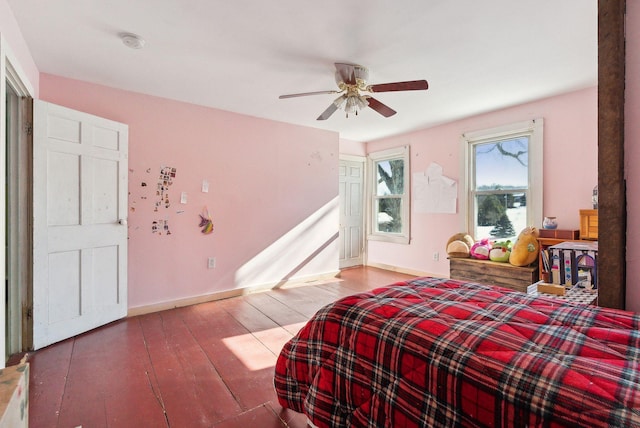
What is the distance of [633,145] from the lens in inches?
49.5

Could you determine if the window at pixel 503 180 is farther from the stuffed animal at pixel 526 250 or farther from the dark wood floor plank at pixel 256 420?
the dark wood floor plank at pixel 256 420

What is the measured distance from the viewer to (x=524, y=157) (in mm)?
3836

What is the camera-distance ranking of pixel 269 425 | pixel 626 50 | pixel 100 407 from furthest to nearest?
1. pixel 100 407
2. pixel 269 425
3. pixel 626 50

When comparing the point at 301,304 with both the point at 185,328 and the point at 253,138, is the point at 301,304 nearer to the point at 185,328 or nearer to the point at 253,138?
the point at 185,328

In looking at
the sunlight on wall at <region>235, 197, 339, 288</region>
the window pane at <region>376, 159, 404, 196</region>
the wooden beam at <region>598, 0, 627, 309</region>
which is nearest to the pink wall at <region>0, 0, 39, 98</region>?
the sunlight on wall at <region>235, 197, 339, 288</region>

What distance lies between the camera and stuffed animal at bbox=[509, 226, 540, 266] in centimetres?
337

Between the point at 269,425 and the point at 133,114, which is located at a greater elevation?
the point at 133,114

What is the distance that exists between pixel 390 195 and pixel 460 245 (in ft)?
5.83

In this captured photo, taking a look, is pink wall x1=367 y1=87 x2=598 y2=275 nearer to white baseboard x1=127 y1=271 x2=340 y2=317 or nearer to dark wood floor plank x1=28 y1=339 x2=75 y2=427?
white baseboard x1=127 y1=271 x2=340 y2=317

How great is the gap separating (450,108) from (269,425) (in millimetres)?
3710

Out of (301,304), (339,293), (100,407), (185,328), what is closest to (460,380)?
(100,407)

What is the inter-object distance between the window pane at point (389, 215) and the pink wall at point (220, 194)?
1.10 m

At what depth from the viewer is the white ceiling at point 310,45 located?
76.2 inches

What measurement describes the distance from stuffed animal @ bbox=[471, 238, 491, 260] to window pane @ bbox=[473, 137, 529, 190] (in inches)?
29.9
